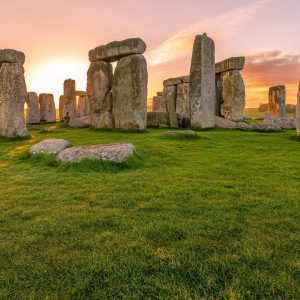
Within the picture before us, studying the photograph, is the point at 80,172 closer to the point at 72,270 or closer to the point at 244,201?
the point at 244,201

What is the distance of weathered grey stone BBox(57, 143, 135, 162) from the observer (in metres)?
6.33

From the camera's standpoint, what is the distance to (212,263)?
2.44 m

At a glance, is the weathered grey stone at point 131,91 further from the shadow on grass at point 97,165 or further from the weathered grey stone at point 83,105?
the weathered grey stone at point 83,105

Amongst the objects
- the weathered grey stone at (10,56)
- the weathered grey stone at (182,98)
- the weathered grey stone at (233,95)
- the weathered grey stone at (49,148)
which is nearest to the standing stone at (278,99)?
the weathered grey stone at (233,95)

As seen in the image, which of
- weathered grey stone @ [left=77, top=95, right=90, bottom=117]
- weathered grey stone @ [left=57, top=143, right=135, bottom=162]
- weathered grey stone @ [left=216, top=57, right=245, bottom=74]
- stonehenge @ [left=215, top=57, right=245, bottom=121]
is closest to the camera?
weathered grey stone @ [left=57, top=143, right=135, bottom=162]

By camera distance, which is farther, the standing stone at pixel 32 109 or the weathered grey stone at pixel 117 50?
the standing stone at pixel 32 109

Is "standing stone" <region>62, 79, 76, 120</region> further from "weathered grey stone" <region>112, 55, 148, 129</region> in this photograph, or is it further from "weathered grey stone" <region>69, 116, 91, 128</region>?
"weathered grey stone" <region>112, 55, 148, 129</region>

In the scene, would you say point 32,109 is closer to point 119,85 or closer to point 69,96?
point 69,96

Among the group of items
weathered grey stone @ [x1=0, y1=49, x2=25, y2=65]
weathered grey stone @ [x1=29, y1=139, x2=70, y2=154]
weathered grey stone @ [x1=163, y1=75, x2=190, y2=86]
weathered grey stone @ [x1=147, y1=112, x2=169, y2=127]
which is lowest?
weathered grey stone @ [x1=29, y1=139, x2=70, y2=154]

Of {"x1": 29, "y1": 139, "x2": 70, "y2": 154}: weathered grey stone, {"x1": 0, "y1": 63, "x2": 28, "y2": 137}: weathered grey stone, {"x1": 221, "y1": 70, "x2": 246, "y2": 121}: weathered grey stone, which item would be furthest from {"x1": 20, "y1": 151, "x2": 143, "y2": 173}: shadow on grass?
{"x1": 221, "y1": 70, "x2": 246, "y2": 121}: weathered grey stone

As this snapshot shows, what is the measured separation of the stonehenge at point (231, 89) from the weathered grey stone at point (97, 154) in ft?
44.6

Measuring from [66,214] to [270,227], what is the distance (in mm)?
2332

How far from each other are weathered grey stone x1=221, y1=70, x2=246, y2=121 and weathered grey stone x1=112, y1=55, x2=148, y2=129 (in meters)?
7.09

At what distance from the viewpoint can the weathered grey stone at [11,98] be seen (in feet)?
36.6
